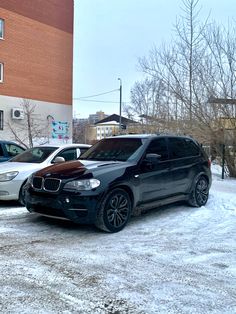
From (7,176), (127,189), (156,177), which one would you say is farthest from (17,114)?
(127,189)

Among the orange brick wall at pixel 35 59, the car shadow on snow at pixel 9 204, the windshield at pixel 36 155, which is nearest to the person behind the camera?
the car shadow on snow at pixel 9 204

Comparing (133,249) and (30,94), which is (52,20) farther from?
(133,249)

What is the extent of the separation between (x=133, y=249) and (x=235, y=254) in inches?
54.7

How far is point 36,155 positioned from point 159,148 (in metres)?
3.30

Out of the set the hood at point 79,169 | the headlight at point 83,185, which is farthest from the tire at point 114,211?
the hood at point 79,169

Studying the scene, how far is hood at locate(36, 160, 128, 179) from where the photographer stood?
6406 mm

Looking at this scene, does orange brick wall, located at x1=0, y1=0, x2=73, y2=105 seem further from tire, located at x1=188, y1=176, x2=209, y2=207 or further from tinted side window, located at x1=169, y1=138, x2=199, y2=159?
tire, located at x1=188, y1=176, x2=209, y2=207

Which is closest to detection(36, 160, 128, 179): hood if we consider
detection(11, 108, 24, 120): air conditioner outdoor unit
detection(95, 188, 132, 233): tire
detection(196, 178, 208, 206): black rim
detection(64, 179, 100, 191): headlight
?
detection(64, 179, 100, 191): headlight

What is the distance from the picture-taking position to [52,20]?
1182 inches

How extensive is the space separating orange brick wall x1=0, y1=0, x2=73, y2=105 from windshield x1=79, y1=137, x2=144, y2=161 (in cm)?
2022

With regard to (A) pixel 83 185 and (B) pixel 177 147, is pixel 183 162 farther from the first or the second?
(A) pixel 83 185

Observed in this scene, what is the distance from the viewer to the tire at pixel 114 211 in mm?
6289

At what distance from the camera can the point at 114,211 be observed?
21.2 feet

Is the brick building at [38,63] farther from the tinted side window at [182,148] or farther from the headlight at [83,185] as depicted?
the headlight at [83,185]
